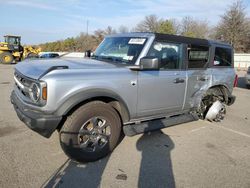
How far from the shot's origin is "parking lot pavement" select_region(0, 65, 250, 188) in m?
3.24

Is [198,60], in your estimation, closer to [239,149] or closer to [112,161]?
[239,149]

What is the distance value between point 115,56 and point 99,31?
61.6 metres

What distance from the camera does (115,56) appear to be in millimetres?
4516

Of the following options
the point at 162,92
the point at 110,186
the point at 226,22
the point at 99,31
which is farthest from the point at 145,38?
the point at 99,31

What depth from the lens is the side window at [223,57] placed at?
553 centimetres

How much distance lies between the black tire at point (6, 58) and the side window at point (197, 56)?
23.1 m

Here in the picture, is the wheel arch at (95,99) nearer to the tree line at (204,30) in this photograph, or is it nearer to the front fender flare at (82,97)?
the front fender flare at (82,97)

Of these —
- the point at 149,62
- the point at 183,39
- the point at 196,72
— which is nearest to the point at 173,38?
the point at 183,39

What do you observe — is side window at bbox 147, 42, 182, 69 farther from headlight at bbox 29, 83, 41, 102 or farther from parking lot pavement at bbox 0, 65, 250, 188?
headlight at bbox 29, 83, 41, 102

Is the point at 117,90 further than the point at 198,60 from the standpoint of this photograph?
No

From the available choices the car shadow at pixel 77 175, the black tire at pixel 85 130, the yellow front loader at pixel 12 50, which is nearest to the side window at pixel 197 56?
the black tire at pixel 85 130

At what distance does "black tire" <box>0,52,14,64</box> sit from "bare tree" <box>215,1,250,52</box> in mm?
38672

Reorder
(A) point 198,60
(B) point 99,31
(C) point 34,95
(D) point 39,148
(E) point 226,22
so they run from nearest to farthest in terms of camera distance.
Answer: (C) point 34,95
(D) point 39,148
(A) point 198,60
(E) point 226,22
(B) point 99,31

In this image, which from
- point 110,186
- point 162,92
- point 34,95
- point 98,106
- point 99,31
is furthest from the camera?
point 99,31
